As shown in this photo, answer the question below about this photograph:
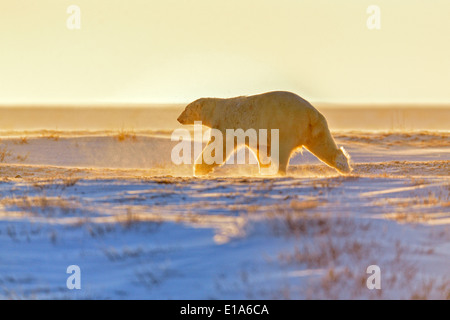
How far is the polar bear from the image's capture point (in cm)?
1557

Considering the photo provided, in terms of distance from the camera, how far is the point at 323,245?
8602mm

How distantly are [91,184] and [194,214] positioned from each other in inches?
110

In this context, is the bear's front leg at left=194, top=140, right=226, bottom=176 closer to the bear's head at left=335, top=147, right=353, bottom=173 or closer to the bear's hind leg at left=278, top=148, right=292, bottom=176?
the bear's hind leg at left=278, top=148, right=292, bottom=176

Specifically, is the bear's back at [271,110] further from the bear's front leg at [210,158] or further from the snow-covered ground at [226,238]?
the snow-covered ground at [226,238]

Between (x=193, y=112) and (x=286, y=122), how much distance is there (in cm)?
292

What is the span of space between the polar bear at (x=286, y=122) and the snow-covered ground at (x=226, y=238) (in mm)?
2772

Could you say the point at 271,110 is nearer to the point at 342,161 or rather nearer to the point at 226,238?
the point at 342,161

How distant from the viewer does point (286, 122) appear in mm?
15523

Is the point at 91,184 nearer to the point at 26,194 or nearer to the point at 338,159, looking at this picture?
the point at 26,194

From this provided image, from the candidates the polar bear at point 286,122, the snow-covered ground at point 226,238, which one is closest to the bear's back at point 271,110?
the polar bear at point 286,122

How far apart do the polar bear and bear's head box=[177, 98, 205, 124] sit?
3.42 ft

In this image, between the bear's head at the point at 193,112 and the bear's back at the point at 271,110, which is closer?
the bear's back at the point at 271,110

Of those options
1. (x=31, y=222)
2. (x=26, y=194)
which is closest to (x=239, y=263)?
(x=31, y=222)

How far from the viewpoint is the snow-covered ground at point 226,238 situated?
793 cm
